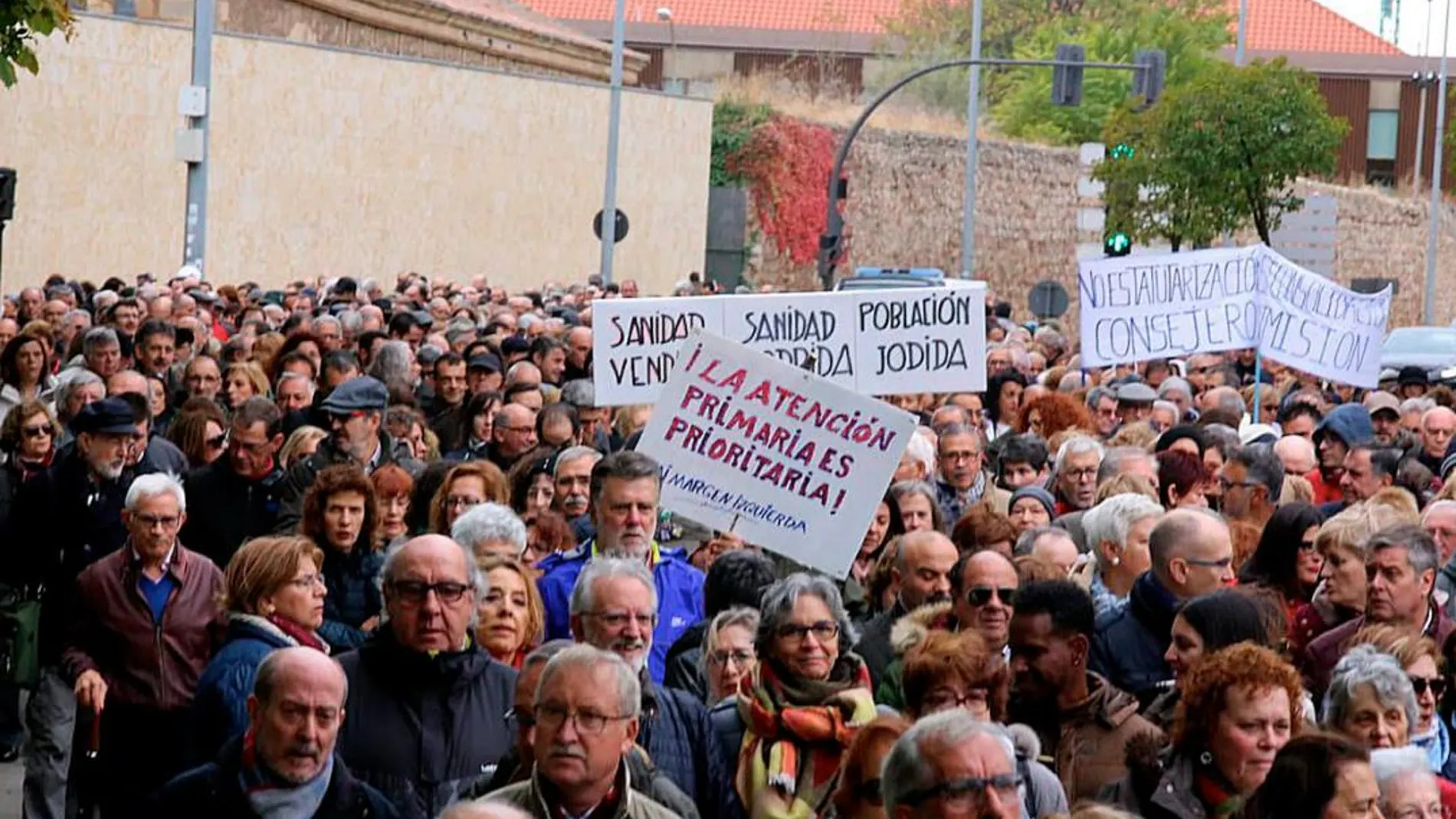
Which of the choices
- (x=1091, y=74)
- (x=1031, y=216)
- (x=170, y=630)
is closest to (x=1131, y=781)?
(x=170, y=630)

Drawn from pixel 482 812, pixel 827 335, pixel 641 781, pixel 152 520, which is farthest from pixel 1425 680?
pixel 827 335

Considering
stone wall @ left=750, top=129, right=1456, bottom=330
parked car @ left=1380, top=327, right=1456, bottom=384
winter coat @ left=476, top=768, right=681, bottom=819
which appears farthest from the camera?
stone wall @ left=750, top=129, right=1456, bottom=330

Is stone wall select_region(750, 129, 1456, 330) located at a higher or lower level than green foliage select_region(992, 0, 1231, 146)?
lower

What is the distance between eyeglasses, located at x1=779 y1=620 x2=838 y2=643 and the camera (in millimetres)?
7188

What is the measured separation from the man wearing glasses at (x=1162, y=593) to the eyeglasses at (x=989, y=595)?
257 mm

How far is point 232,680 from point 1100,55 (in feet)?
248

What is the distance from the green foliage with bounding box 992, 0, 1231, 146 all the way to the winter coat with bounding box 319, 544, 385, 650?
6729cm

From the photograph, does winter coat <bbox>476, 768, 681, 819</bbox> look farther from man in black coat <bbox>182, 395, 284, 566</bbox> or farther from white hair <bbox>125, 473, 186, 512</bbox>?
man in black coat <bbox>182, 395, 284, 566</bbox>

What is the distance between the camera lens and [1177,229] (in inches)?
1654

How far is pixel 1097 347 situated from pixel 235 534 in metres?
7.31

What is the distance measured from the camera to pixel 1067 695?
24.0ft

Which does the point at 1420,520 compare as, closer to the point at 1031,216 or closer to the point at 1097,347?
the point at 1097,347

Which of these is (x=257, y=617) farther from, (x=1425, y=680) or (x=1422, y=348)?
(x=1422, y=348)

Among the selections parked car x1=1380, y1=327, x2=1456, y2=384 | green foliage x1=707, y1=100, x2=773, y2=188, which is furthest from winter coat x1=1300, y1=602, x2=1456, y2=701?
green foliage x1=707, y1=100, x2=773, y2=188
